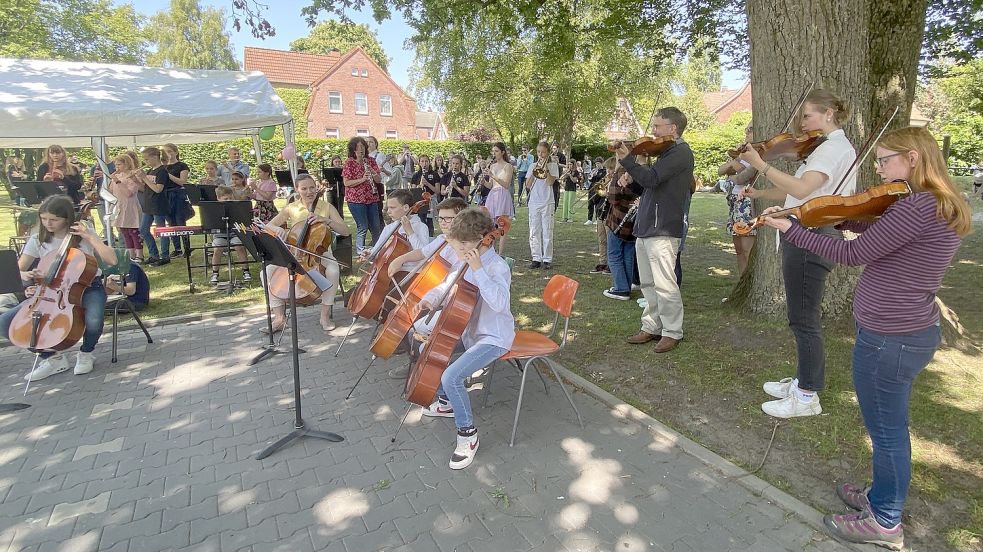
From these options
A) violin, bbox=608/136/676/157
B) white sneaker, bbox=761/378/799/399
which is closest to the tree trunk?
violin, bbox=608/136/676/157

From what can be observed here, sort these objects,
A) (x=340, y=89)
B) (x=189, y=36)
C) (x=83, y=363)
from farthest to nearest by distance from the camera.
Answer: (x=189, y=36), (x=340, y=89), (x=83, y=363)

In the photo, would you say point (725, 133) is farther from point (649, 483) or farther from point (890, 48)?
point (649, 483)

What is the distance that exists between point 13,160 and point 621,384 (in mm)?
21429

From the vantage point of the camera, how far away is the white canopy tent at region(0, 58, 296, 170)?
704 centimetres

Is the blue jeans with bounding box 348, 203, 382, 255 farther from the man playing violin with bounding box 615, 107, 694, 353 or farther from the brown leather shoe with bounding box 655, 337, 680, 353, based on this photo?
the brown leather shoe with bounding box 655, 337, 680, 353

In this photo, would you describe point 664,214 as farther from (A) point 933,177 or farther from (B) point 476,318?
(A) point 933,177

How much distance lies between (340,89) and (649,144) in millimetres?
42763

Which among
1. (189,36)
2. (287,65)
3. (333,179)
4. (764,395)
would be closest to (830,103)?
(764,395)

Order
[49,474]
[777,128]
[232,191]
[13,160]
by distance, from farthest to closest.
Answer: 1. [13,160]
2. [232,191]
3. [777,128]
4. [49,474]

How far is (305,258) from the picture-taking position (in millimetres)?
5504

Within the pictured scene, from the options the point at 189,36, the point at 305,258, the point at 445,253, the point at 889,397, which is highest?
the point at 189,36

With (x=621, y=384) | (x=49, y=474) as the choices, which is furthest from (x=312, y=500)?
(x=621, y=384)

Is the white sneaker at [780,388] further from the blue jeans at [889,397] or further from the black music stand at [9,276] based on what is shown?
the black music stand at [9,276]

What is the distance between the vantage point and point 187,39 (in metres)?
49.8
